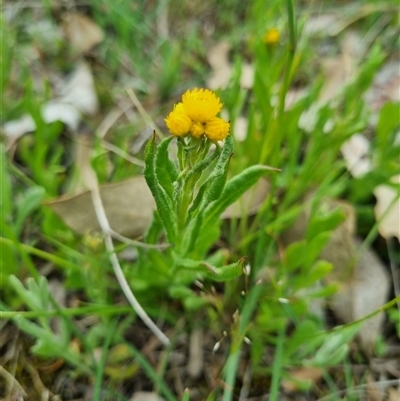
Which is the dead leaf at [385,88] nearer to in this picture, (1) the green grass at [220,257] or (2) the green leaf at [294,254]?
(1) the green grass at [220,257]

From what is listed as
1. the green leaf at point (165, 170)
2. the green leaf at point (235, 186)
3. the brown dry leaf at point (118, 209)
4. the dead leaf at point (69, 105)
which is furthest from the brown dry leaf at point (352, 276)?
the dead leaf at point (69, 105)

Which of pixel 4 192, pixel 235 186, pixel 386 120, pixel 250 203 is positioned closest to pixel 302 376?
pixel 250 203

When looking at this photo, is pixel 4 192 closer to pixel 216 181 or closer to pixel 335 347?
pixel 216 181

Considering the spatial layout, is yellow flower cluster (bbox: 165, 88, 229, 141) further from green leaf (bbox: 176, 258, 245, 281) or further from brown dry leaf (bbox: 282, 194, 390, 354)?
brown dry leaf (bbox: 282, 194, 390, 354)

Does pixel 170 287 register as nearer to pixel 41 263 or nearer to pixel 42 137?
pixel 41 263

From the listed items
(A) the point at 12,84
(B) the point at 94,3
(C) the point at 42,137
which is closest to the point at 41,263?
(C) the point at 42,137

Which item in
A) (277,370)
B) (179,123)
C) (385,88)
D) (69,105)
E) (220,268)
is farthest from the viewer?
(385,88)
